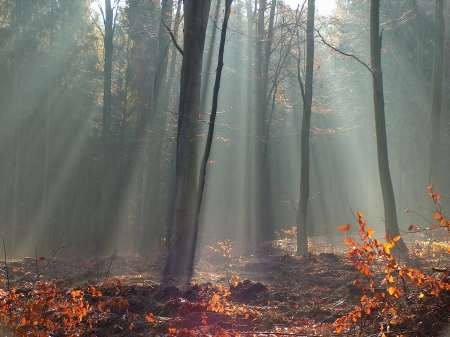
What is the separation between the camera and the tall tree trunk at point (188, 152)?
956cm

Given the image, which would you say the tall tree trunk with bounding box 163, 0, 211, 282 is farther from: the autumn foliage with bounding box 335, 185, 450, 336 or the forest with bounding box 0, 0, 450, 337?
the autumn foliage with bounding box 335, 185, 450, 336

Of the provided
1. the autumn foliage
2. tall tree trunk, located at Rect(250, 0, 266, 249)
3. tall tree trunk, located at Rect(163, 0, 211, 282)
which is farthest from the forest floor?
tall tree trunk, located at Rect(250, 0, 266, 249)

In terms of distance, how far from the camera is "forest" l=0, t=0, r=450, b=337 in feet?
17.8

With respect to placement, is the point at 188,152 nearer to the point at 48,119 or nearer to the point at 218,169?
the point at 48,119

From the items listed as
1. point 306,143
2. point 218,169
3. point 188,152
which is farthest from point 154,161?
point 188,152

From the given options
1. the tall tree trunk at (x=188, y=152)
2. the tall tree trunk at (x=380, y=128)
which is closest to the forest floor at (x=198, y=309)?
the tall tree trunk at (x=188, y=152)

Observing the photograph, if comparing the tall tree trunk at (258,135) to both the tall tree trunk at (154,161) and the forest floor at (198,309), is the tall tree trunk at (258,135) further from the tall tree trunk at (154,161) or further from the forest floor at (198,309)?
the forest floor at (198,309)

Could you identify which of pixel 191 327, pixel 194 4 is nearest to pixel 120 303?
pixel 191 327

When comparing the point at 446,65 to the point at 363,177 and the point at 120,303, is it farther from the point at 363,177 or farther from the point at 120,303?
the point at 120,303

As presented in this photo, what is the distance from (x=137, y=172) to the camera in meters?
22.4

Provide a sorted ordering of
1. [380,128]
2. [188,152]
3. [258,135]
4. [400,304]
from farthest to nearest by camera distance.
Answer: [258,135], [380,128], [188,152], [400,304]

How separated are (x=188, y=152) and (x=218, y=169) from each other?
752 inches

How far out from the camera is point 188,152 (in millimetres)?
9648

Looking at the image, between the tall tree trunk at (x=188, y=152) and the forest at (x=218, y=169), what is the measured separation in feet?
0.12
